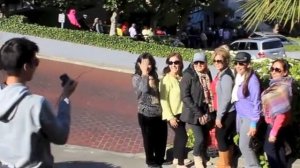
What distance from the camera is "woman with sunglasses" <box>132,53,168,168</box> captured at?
7.10 metres

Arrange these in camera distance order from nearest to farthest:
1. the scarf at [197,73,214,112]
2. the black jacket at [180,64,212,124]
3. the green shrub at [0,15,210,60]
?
1. the black jacket at [180,64,212,124]
2. the scarf at [197,73,214,112]
3. the green shrub at [0,15,210,60]

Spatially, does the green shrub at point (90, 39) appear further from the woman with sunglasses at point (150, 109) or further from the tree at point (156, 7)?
the woman with sunglasses at point (150, 109)

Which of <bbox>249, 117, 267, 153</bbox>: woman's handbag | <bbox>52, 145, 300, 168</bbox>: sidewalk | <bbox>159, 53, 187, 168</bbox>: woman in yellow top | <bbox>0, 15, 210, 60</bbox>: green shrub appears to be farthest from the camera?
<bbox>0, 15, 210, 60</bbox>: green shrub

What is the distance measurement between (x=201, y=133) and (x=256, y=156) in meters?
0.67

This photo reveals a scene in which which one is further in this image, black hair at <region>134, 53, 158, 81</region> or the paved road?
the paved road

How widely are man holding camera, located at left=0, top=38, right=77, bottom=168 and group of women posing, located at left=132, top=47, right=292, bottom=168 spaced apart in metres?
3.48

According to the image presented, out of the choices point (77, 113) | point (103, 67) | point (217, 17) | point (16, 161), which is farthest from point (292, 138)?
point (217, 17)

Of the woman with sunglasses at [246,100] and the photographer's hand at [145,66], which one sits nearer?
the woman with sunglasses at [246,100]

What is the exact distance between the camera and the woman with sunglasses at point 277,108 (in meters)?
6.19

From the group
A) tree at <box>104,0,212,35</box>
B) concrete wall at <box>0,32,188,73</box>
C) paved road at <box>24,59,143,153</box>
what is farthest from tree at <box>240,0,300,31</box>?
tree at <box>104,0,212,35</box>

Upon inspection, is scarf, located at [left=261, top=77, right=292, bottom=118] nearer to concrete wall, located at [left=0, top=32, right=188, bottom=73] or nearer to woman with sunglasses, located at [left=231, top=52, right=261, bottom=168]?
woman with sunglasses, located at [left=231, top=52, right=261, bottom=168]

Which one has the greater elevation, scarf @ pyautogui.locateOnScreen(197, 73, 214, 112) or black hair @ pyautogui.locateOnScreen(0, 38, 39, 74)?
black hair @ pyautogui.locateOnScreen(0, 38, 39, 74)

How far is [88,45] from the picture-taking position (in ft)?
71.5

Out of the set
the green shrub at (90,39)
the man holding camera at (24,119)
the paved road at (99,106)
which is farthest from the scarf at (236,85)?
the green shrub at (90,39)
